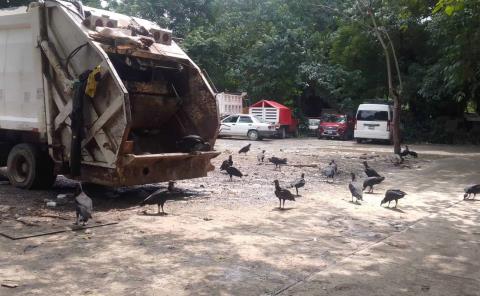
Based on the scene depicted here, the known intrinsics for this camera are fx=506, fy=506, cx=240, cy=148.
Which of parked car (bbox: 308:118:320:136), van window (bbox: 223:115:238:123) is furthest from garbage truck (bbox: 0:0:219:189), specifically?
parked car (bbox: 308:118:320:136)

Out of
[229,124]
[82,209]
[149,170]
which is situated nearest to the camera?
[82,209]

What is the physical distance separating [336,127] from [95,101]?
22.4 m

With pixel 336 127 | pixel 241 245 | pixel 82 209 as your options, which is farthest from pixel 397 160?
pixel 336 127

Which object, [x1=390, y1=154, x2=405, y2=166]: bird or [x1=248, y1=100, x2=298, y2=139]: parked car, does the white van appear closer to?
[x1=248, y1=100, x2=298, y2=139]: parked car

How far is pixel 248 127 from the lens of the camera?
1041 inches

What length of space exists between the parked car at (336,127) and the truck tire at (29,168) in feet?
71.8

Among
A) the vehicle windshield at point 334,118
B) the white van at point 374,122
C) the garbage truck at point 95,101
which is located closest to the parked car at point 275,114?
the vehicle windshield at point 334,118

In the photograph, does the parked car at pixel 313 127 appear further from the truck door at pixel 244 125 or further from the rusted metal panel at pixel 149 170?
the rusted metal panel at pixel 149 170

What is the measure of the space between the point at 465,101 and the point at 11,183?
27379 millimetres

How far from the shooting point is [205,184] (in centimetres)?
1074

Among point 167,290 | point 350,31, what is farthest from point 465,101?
point 167,290

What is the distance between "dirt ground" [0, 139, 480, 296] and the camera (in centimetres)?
474

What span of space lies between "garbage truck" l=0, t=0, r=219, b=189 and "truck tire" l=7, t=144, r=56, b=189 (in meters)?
0.02

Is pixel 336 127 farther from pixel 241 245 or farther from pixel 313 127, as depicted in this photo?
pixel 241 245
